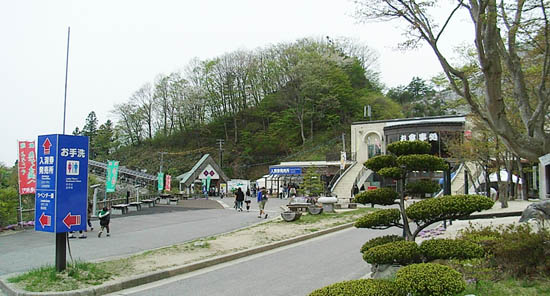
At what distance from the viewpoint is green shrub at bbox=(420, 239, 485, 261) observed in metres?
5.77

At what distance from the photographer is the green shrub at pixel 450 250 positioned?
5766 millimetres

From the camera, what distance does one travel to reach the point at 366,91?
66188 millimetres

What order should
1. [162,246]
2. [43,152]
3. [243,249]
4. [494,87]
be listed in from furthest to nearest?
[162,246] → [243,249] → [43,152] → [494,87]

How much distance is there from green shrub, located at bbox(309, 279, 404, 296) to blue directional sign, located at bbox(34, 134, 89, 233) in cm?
623

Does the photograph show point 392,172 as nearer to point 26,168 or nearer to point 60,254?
point 60,254

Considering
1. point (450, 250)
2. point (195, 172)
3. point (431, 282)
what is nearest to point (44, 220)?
point (431, 282)

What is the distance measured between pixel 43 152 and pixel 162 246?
17.8 feet

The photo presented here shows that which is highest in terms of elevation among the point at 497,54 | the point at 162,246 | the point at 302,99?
the point at 302,99

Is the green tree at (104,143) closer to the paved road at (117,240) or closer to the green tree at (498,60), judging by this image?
the paved road at (117,240)

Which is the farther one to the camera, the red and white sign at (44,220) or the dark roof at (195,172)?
the dark roof at (195,172)

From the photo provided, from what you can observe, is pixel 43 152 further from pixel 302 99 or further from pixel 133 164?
pixel 133 164

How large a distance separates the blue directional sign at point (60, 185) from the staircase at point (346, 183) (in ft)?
98.4

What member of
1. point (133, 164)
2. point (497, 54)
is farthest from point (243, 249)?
point (133, 164)

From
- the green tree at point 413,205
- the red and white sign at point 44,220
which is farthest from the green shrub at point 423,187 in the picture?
the red and white sign at point 44,220
